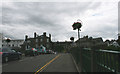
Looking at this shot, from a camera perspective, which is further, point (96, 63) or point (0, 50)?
point (0, 50)

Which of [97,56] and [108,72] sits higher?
[97,56]

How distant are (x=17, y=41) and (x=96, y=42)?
310 feet

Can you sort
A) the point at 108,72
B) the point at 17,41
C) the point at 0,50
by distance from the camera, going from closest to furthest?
1. the point at 108,72
2. the point at 0,50
3. the point at 17,41

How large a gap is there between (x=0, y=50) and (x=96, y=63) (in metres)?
11.8

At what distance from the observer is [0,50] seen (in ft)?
42.3

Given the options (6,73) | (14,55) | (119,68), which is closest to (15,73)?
(6,73)

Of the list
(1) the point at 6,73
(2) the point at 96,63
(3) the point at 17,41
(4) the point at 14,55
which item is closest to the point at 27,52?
(4) the point at 14,55

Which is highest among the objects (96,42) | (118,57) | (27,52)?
(96,42)

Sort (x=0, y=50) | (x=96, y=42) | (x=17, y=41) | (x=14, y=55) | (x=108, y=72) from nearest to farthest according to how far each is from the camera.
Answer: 1. (x=108, y=72)
2. (x=96, y=42)
3. (x=0, y=50)
4. (x=14, y=55)
5. (x=17, y=41)

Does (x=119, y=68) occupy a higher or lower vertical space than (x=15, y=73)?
Result: higher

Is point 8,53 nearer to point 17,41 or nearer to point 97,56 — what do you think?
point 97,56

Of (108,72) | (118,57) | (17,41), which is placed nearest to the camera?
(118,57)

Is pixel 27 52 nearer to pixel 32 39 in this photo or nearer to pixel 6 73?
pixel 6 73

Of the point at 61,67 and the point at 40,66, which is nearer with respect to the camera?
the point at 61,67
